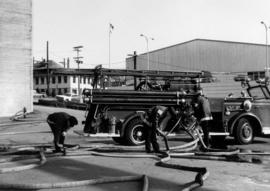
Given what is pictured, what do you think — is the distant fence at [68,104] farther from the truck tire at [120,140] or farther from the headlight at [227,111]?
the headlight at [227,111]

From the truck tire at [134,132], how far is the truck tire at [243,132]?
2.85 meters

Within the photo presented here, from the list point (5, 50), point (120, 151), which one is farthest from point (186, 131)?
point (5, 50)

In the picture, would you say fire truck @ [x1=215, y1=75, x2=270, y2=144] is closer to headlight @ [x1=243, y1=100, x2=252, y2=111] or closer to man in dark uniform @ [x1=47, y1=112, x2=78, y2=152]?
headlight @ [x1=243, y1=100, x2=252, y2=111]

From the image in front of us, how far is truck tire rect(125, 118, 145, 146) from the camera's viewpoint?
11.5 metres

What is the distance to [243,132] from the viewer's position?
487 inches

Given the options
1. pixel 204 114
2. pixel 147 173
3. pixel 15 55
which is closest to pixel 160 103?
pixel 204 114

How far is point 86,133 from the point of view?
11.5 meters

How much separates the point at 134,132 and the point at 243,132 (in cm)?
328

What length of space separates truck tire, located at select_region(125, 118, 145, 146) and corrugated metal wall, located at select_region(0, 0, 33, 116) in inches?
780

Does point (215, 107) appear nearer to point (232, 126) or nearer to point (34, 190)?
point (232, 126)

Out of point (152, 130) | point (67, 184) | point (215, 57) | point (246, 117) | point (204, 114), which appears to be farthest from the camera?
point (215, 57)

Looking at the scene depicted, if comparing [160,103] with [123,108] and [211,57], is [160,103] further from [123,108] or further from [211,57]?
[211,57]

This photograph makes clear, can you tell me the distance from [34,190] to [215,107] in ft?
24.6

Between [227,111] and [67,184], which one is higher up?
[227,111]
